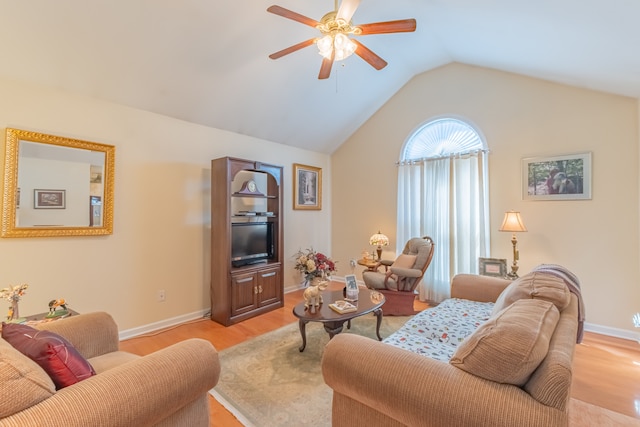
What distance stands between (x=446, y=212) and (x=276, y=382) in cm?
315

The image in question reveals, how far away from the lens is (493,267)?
352cm

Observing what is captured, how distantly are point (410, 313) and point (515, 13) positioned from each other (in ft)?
10.4

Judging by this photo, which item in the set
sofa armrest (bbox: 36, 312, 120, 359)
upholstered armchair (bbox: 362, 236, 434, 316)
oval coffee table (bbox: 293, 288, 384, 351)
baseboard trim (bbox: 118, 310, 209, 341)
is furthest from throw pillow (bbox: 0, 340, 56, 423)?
upholstered armchair (bbox: 362, 236, 434, 316)

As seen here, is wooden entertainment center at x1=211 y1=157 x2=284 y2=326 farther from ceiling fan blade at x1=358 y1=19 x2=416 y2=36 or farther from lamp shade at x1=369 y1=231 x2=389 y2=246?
ceiling fan blade at x1=358 y1=19 x2=416 y2=36

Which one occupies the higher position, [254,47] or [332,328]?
[254,47]

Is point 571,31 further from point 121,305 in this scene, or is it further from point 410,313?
point 121,305

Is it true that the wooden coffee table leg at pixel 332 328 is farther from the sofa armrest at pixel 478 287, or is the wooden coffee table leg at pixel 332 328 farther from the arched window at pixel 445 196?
the arched window at pixel 445 196

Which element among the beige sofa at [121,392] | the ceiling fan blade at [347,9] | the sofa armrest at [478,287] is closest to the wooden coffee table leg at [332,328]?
the beige sofa at [121,392]

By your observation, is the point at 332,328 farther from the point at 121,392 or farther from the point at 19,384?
the point at 19,384

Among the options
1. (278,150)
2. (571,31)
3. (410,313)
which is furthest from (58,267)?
(571,31)

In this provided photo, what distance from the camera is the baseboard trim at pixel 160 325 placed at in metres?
3.01

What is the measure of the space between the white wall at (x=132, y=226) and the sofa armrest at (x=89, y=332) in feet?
4.30

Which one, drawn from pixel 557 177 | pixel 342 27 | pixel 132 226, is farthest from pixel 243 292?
pixel 557 177

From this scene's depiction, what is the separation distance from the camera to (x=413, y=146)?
452cm
